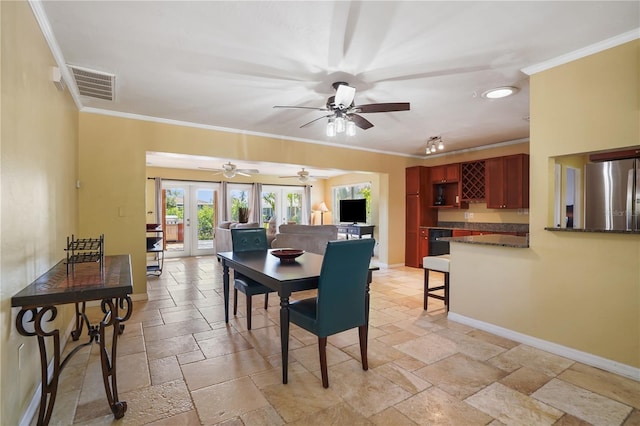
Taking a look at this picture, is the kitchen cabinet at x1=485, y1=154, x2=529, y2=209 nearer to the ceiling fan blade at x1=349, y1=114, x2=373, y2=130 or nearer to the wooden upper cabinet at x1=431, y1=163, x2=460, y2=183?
the wooden upper cabinet at x1=431, y1=163, x2=460, y2=183

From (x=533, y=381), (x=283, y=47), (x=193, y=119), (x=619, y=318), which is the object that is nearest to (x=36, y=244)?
(x=283, y=47)

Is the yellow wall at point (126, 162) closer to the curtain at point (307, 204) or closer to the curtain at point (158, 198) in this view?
the curtain at point (158, 198)

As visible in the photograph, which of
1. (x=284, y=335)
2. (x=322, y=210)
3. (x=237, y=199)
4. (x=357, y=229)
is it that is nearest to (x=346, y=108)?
(x=284, y=335)

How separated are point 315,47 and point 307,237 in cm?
345

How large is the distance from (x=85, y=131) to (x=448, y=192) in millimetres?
6285

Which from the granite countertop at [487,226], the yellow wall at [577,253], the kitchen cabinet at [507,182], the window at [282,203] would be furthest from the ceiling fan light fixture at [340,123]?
the window at [282,203]

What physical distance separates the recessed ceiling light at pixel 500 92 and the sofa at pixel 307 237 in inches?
122

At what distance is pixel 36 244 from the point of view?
202cm

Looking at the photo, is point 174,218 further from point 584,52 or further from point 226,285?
point 584,52

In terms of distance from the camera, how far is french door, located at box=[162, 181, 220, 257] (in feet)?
26.9

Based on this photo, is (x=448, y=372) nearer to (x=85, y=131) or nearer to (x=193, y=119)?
(x=193, y=119)

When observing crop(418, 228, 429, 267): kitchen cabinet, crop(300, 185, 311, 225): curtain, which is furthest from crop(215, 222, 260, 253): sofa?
crop(418, 228, 429, 267): kitchen cabinet

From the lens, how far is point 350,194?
9.61 meters

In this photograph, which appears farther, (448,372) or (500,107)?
(500,107)
